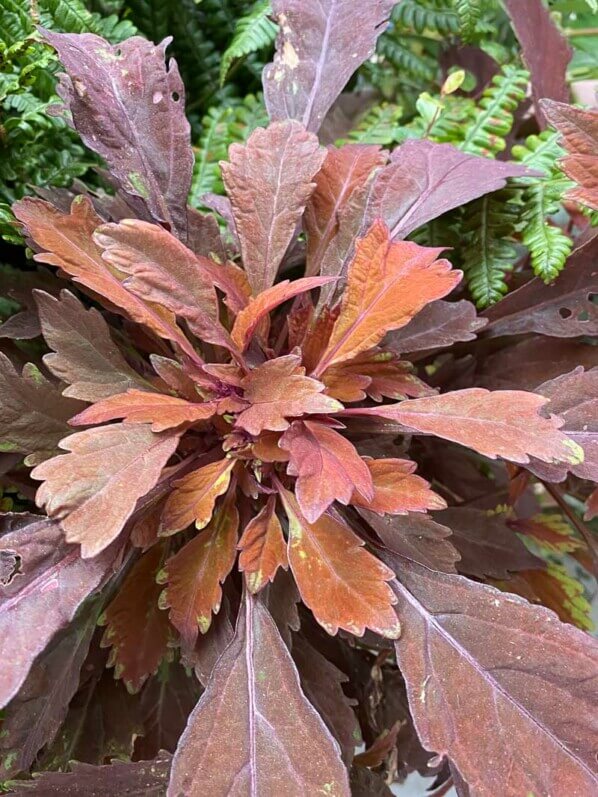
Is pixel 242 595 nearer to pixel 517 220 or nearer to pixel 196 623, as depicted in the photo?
pixel 196 623

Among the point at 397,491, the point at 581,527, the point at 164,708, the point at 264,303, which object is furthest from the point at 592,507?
the point at 164,708

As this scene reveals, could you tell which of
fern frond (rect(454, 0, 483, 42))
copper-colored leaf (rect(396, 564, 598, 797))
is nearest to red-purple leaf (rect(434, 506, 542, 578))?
copper-colored leaf (rect(396, 564, 598, 797))

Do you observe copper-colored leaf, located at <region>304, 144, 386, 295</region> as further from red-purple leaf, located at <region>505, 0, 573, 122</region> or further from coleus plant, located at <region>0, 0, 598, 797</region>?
red-purple leaf, located at <region>505, 0, 573, 122</region>

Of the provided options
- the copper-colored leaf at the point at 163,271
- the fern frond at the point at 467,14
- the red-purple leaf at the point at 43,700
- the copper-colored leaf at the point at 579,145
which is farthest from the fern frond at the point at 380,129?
the red-purple leaf at the point at 43,700

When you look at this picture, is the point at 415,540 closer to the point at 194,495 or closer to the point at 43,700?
the point at 194,495

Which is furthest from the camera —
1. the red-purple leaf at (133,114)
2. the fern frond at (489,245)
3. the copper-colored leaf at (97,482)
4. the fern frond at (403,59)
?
the fern frond at (403,59)

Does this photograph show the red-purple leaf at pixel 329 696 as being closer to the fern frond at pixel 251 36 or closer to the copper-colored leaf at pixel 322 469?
the copper-colored leaf at pixel 322 469

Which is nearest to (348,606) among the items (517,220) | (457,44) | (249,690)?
(249,690)
